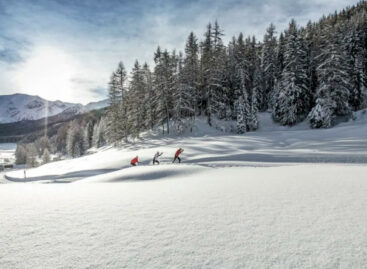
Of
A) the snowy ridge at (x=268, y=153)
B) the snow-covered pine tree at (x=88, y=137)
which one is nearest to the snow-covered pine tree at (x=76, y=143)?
the snow-covered pine tree at (x=88, y=137)

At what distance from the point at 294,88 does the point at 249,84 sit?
1241cm

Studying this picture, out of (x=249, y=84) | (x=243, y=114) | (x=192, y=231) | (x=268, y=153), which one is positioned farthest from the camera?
(x=249, y=84)

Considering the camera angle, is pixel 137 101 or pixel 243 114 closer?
pixel 243 114

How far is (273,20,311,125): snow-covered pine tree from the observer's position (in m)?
34.5

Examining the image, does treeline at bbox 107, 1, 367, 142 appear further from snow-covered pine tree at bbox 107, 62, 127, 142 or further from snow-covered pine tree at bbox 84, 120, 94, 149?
snow-covered pine tree at bbox 84, 120, 94, 149

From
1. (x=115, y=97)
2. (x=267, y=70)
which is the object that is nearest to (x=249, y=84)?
(x=267, y=70)

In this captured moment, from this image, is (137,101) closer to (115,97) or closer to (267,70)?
(115,97)

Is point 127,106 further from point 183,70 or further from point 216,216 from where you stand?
point 216,216

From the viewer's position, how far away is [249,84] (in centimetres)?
4556

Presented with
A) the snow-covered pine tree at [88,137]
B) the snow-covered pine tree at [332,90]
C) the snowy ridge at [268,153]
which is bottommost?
the snowy ridge at [268,153]

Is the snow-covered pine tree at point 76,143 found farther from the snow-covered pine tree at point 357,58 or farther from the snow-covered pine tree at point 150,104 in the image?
the snow-covered pine tree at point 357,58

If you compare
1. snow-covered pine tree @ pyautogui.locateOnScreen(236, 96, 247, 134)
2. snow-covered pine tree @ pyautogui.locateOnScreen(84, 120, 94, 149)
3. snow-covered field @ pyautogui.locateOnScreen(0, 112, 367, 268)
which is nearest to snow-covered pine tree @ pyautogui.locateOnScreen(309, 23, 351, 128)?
snow-covered pine tree @ pyautogui.locateOnScreen(236, 96, 247, 134)

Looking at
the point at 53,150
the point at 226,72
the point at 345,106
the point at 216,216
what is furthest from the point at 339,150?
the point at 53,150

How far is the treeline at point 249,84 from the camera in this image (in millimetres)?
32281
